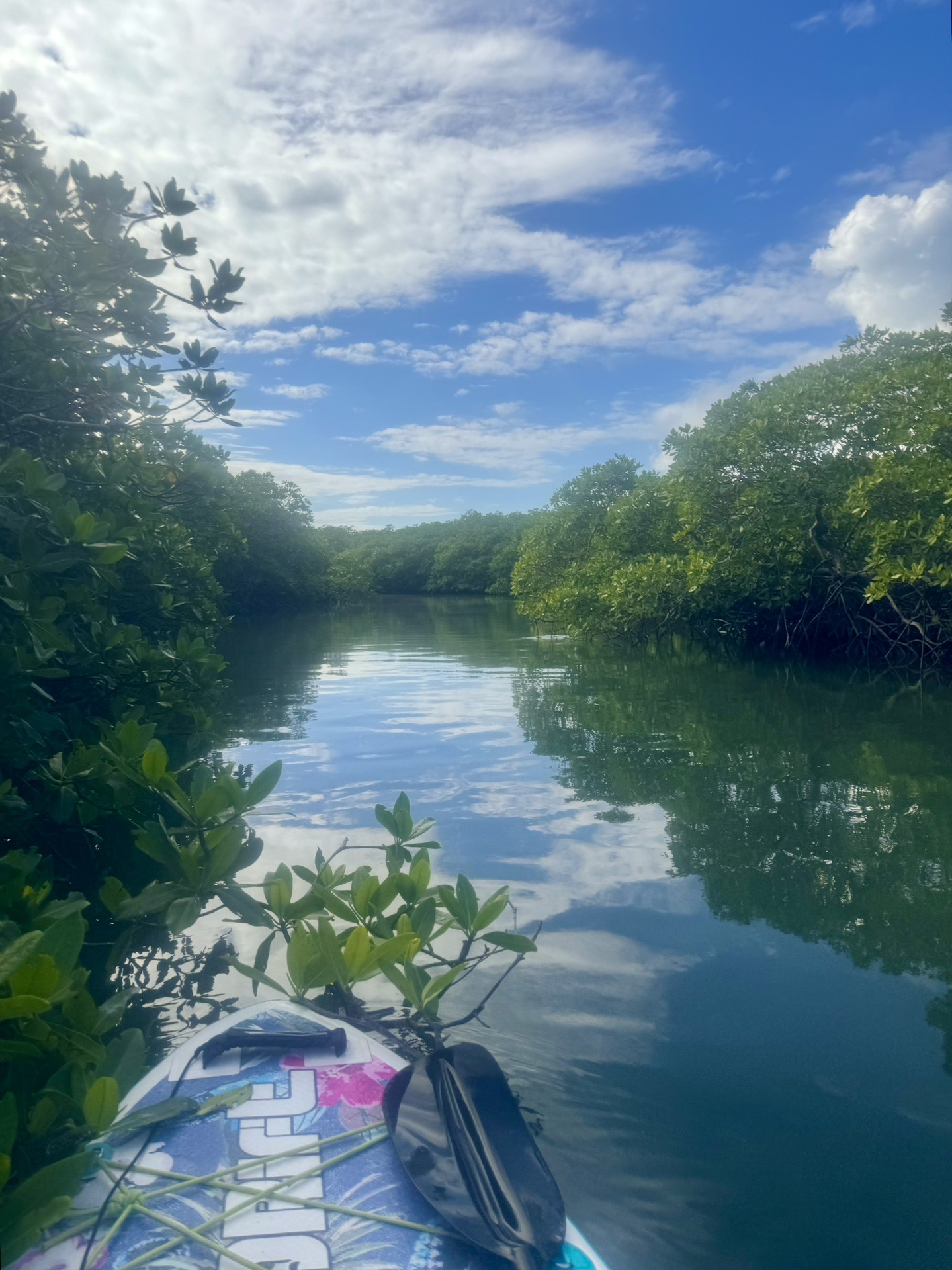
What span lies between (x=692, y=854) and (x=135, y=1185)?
4.46 m

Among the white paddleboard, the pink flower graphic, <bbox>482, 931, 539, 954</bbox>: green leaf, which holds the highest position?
<bbox>482, 931, 539, 954</bbox>: green leaf

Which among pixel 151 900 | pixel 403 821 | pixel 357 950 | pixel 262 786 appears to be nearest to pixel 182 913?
pixel 151 900

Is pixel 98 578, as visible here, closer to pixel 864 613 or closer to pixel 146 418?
pixel 146 418

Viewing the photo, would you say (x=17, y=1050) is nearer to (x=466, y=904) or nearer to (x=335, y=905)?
(x=335, y=905)

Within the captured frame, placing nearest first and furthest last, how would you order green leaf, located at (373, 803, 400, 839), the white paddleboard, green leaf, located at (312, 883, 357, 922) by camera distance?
the white paddleboard, green leaf, located at (312, 883, 357, 922), green leaf, located at (373, 803, 400, 839)

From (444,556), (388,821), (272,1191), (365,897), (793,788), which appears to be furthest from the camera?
(444,556)

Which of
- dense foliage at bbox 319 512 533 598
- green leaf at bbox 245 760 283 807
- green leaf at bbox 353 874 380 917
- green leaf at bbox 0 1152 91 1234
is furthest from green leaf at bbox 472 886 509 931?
dense foliage at bbox 319 512 533 598

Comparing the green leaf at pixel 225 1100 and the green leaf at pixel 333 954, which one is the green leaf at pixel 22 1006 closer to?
the green leaf at pixel 225 1100

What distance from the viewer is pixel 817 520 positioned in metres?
17.5

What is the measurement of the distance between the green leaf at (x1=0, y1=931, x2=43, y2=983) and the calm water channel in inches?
70.9

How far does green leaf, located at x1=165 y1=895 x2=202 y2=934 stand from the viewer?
2748 mm

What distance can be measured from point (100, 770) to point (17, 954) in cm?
185

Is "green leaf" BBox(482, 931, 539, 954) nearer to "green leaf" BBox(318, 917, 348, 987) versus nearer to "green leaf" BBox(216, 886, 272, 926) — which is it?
"green leaf" BBox(318, 917, 348, 987)

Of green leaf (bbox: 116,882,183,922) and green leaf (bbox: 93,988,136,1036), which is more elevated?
green leaf (bbox: 116,882,183,922)
